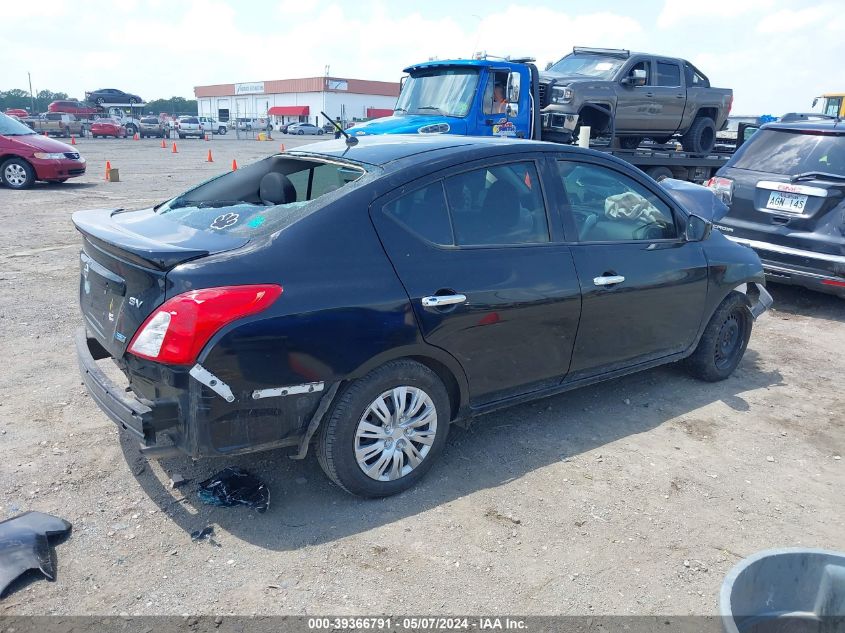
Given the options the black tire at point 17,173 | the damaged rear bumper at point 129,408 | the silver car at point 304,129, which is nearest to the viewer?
the damaged rear bumper at point 129,408

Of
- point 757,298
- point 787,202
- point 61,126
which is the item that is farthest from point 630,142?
point 61,126

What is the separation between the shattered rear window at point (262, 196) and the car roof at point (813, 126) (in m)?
5.87

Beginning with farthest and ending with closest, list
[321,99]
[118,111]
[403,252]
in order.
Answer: [321,99], [118,111], [403,252]

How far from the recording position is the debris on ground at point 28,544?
112 inches

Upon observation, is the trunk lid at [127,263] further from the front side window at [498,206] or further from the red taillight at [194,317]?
the front side window at [498,206]

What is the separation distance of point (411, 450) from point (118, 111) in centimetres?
6667

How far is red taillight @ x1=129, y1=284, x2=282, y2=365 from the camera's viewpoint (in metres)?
2.86

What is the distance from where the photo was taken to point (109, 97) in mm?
60625

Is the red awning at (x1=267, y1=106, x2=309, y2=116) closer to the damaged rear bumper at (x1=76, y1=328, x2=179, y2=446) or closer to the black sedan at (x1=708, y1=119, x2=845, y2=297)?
the black sedan at (x1=708, y1=119, x2=845, y2=297)

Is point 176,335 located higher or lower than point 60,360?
higher

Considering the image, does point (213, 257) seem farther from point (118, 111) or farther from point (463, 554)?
point (118, 111)

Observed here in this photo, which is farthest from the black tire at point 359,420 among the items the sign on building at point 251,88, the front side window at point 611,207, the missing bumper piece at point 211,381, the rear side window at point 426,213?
the sign on building at point 251,88

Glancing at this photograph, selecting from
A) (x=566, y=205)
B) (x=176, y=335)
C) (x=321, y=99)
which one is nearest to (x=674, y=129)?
(x=566, y=205)

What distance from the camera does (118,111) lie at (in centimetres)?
6156
